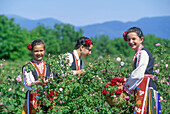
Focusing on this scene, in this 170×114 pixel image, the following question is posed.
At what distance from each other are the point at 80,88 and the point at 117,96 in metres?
0.49

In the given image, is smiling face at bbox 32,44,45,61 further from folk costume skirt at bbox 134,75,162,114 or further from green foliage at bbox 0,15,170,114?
A: folk costume skirt at bbox 134,75,162,114

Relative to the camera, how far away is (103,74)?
3525mm

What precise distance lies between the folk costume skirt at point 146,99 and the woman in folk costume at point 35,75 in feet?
4.05

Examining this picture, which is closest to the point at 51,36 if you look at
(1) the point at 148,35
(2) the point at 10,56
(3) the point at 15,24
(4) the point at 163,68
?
(3) the point at 15,24

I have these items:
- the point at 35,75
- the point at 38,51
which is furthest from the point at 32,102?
the point at 38,51

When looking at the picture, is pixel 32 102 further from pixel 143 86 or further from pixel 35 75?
pixel 143 86

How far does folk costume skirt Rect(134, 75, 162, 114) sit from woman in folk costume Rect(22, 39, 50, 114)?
1.23 meters

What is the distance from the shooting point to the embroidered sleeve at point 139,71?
2502mm

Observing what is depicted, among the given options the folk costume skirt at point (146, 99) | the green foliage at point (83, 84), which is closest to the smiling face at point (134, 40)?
the folk costume skirt at point (146, 99)

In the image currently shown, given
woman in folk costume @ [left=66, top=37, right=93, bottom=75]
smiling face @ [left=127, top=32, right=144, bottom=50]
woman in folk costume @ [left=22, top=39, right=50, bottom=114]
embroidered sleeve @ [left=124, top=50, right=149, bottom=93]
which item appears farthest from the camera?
woman in folk costume @ [left=66, top=37, right=93, bottom=75]

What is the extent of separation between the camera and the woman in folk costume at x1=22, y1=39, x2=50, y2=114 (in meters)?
2.82

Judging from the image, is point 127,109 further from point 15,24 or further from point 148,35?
point 148,35

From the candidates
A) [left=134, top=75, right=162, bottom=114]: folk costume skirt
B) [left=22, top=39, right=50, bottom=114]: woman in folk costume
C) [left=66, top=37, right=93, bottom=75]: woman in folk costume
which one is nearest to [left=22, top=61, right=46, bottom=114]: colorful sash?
[left=22, top=39, right=50, bottom=114]: woman in folk costume

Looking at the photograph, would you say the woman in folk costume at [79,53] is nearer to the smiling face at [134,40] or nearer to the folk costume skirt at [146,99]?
the smiling face at [134,40]
